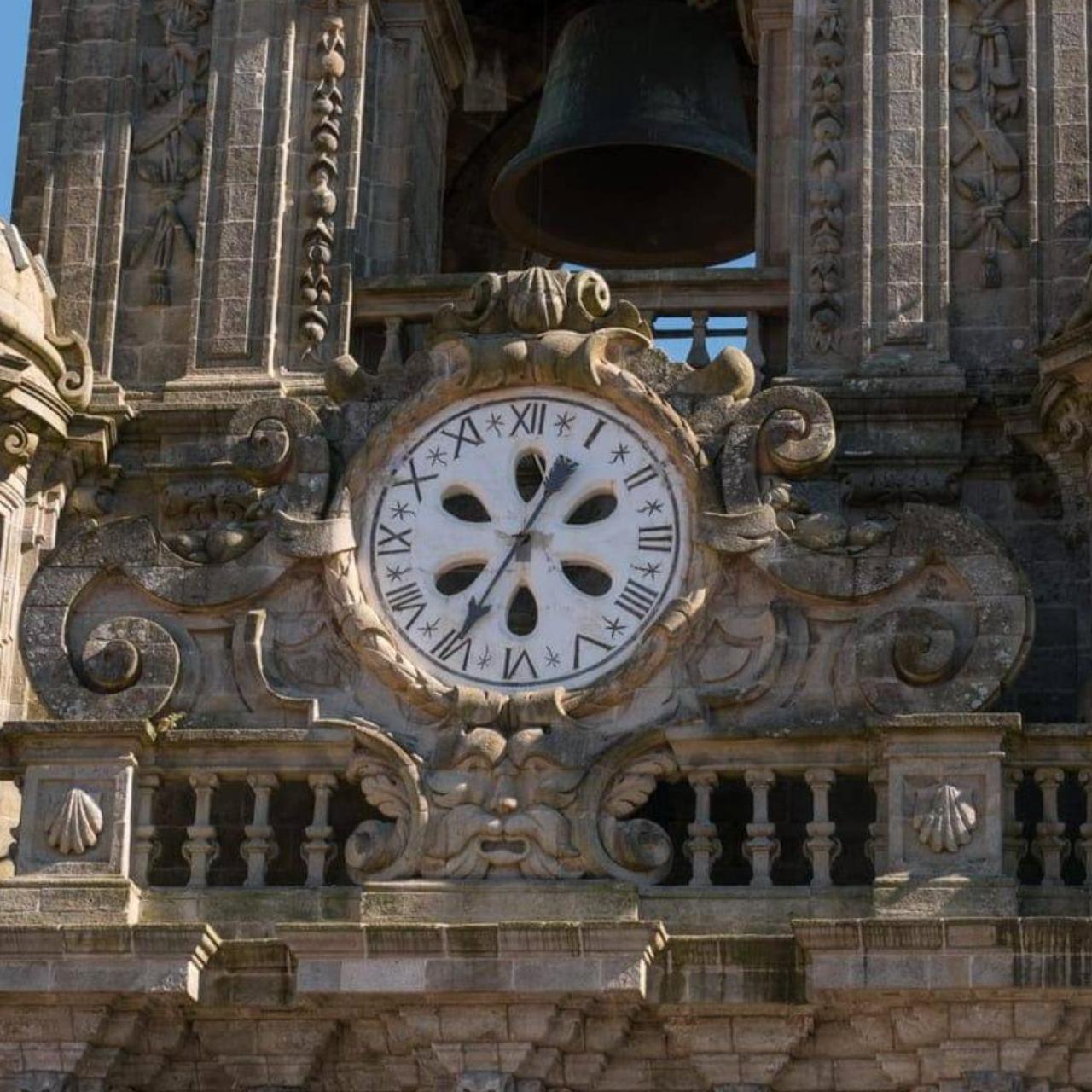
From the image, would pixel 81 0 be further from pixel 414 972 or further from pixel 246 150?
pixel 414 972

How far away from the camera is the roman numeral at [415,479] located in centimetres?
1925

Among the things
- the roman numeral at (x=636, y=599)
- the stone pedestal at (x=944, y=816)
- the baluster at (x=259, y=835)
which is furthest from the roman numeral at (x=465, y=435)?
the stone pedestal at (x=944, y=816)

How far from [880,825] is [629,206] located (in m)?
4.85

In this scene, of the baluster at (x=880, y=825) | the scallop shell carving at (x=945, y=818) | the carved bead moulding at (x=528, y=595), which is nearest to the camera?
the scallop shell carving at (x=945, y=818)

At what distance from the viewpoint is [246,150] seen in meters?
20.9

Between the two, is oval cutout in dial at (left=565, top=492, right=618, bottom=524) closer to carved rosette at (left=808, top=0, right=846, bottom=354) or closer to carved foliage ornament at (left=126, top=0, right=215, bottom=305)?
carved rosette at (left=808, top=0, right=846, bottom=354)

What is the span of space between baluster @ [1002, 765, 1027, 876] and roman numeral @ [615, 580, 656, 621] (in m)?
1.66

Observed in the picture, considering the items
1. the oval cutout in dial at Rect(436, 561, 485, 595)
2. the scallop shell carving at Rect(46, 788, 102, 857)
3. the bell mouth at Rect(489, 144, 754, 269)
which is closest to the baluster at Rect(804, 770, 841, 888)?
the oval cutout in dial at Rect(436, 561, 485, 595)

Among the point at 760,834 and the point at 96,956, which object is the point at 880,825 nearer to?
the point at 760,834

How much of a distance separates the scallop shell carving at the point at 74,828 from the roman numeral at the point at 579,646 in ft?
6.62

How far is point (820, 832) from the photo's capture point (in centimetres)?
1827

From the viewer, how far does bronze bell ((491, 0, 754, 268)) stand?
70.7 ft

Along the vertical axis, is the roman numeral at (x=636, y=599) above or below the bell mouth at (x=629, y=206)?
below

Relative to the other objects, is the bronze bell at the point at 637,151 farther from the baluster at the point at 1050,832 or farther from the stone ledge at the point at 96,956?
the stone ledge at the point at 96,956
